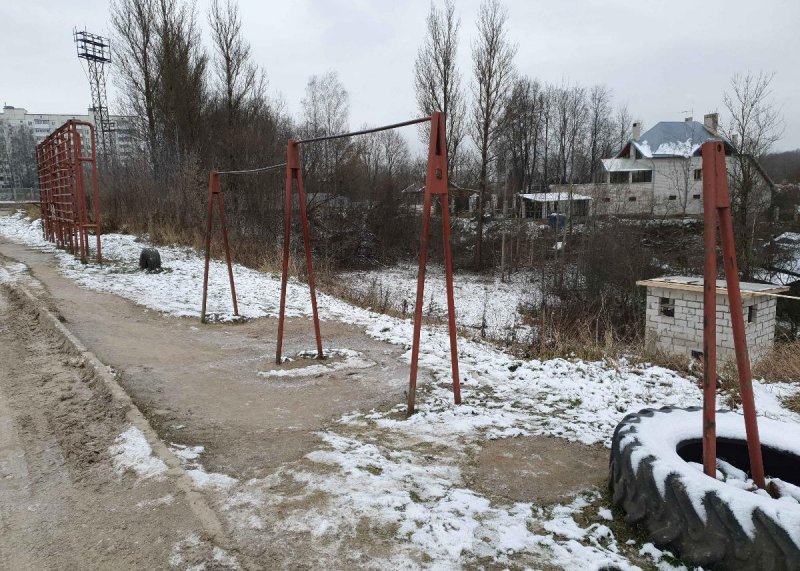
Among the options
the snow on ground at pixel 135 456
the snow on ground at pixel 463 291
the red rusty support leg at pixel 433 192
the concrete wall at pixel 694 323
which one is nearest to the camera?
the snow on ground at pixel 135 456

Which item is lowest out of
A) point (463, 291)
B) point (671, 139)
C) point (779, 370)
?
point (463, 291)

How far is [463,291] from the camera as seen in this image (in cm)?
2541

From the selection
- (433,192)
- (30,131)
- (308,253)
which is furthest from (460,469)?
(30,131)

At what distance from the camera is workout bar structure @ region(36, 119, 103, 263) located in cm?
1226

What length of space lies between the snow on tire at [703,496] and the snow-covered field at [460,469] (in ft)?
0.47

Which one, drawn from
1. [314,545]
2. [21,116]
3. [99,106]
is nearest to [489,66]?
[99,106]

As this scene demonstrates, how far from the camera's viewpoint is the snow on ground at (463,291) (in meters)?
19.6

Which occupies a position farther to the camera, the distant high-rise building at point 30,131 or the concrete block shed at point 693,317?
the distant high-rise building at point 30,131

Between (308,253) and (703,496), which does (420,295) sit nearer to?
(308,253)

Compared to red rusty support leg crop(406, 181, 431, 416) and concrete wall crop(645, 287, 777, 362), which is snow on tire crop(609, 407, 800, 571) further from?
concrete wall crop(645, 287, 777, 362)

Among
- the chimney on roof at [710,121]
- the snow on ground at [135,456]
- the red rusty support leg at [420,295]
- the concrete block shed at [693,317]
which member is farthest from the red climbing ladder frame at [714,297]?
the chimney on roof at [710,121]

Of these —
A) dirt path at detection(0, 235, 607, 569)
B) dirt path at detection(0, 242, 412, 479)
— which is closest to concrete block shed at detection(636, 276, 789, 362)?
dirt path at detection(0, 242, 412, 479)

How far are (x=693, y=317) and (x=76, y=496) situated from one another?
50.1 feet

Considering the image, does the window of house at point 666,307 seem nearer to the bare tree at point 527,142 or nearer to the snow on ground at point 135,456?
the snow on ground at point 135,456
